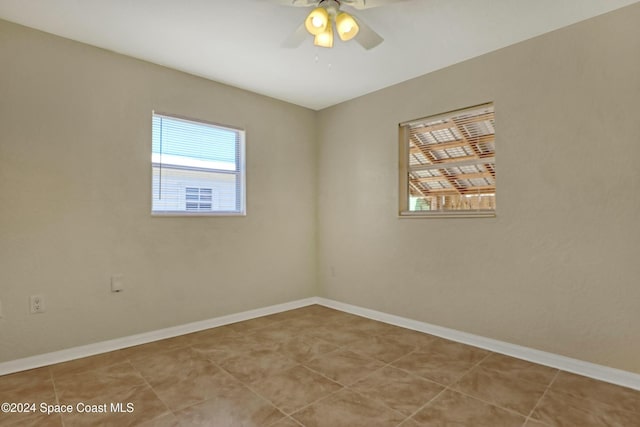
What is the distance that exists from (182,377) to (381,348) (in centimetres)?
A: 153

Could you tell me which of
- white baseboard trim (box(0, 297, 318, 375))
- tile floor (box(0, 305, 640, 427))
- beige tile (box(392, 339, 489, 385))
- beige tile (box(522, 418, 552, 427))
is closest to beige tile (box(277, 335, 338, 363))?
tile floor (box(0, 305, 640, 427))

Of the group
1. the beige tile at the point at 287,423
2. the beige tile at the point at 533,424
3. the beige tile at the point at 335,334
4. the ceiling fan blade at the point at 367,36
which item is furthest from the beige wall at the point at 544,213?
the beige tile at the point at 287,423

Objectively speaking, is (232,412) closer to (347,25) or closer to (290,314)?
(290,314)

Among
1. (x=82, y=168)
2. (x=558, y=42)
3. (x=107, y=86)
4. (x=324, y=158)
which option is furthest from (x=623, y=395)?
(x=107, y=86)

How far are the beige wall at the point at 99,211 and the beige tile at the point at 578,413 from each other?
2710 mm

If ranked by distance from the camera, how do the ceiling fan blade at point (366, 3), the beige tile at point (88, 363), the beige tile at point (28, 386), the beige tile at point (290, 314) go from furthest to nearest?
the beige tile at point (290, 314), the beige tile at point (88, 363), the beige tile at point (28, 386), the ceiling fan blade at point (366, 3)

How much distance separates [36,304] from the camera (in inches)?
97.1

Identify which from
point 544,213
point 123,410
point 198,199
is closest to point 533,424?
point 544,213

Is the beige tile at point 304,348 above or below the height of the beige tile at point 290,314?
below

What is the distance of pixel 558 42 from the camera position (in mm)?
2457

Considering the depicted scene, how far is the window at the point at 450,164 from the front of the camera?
292 cm

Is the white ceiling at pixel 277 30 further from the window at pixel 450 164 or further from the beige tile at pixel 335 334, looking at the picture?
the beige tile at pixel 335 334

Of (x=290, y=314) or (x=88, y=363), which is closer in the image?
(x=88, y=363)

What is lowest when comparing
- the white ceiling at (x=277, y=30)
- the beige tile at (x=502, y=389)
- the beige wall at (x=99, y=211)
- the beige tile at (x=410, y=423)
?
the beige tile at (x=502, y=389)
